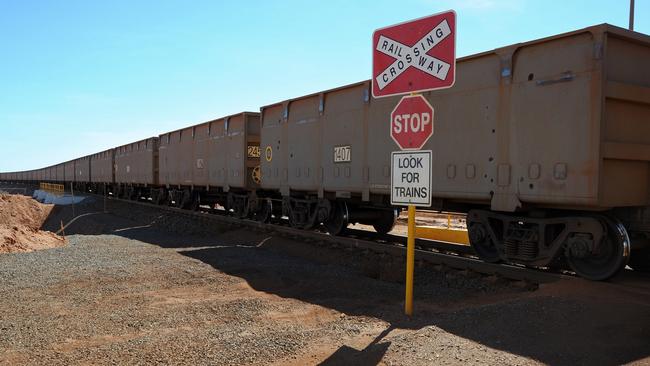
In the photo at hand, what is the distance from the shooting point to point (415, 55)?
5152mm

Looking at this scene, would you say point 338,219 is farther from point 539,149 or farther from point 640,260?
point 640,260

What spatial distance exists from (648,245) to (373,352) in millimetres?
5067

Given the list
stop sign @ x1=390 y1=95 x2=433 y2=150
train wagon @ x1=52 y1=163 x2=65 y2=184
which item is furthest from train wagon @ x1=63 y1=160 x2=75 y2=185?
stop sign @ x1=390 y1=95 x2=433 y2=150

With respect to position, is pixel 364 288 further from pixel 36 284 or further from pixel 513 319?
pixel 36 284

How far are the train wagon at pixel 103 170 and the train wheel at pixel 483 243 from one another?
102 feet

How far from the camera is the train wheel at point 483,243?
7.97 m

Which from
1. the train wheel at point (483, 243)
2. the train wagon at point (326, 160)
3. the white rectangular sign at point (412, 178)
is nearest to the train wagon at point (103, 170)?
the train wagon at point (326, 160)

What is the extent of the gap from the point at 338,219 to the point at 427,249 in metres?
2.61

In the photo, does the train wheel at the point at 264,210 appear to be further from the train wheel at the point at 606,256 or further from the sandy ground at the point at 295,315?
the train wheel at the point at 606,256

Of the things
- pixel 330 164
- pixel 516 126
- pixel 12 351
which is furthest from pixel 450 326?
pixel 330 164

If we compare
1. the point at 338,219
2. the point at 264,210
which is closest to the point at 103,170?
the point at 264,210

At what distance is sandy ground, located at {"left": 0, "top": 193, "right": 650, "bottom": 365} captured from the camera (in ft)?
13.9

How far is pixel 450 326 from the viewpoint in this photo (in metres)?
4.89

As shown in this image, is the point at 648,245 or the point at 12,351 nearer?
the point at 12,351
